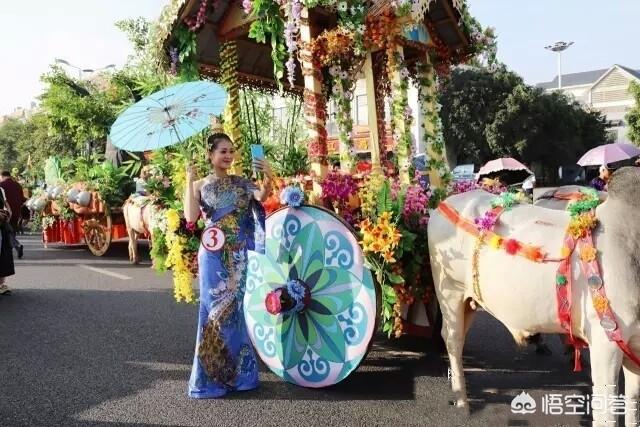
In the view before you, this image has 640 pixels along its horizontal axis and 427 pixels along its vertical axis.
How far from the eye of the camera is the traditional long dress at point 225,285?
385 cm

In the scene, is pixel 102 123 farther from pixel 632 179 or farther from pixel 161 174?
pixel 632 179

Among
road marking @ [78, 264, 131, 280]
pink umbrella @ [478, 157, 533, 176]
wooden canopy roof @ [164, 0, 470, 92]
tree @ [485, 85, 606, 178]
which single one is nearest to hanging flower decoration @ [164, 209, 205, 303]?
wooden canopy roof @ [164, 0, 470, 92]

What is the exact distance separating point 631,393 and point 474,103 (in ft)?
92.6

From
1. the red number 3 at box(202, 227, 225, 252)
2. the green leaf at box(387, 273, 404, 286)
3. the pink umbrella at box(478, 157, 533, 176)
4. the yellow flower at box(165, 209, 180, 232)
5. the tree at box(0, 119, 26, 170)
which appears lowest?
the green leaf at box(387, 273, 404, 286)

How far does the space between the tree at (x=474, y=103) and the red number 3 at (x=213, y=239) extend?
27274 mm

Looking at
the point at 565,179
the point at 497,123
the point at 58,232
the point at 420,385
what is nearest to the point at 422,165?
the point at 420,385

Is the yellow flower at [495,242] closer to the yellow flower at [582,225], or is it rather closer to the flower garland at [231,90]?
the yellow flower at [582,225]

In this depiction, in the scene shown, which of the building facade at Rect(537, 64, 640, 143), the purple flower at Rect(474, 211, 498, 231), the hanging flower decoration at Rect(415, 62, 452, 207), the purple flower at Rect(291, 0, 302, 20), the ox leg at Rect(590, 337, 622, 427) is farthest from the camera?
the building facade at Rect(537, 64, 640, 143)

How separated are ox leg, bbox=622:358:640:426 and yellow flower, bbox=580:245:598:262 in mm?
537

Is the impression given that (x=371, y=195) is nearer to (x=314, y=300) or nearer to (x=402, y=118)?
(x=314, y=300)

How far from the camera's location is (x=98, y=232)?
11.8 metres

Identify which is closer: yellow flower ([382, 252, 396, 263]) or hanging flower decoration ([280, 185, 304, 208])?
yellow flower ([382, 252, 396, 263])

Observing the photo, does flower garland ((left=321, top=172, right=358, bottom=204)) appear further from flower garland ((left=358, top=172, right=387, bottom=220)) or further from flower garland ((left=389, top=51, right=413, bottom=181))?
flower garland ((left=389, top=51, right=413, bottom=181))

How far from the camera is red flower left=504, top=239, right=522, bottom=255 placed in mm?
3078
